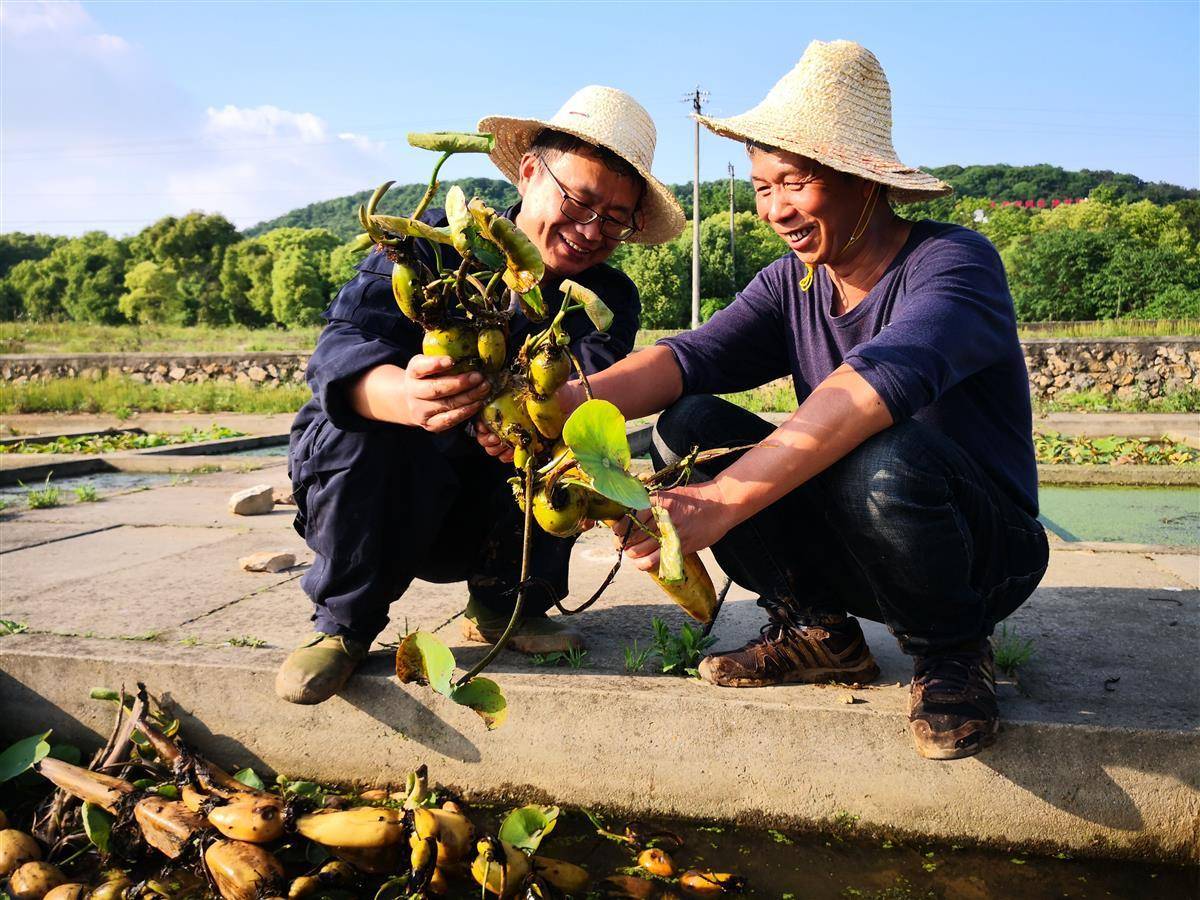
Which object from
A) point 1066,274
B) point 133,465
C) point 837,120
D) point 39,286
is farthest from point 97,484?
point 39,286

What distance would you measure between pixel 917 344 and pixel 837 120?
618 mm

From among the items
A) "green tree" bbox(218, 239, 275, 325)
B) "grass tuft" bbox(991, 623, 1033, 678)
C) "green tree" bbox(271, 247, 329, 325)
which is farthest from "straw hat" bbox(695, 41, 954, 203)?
"green tree" bbox(218, 239, 275, 325)

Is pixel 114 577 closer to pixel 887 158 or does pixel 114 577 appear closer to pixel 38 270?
pixel 887 158

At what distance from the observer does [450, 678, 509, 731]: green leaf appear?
143cm

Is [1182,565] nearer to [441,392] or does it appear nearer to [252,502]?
[441,392]

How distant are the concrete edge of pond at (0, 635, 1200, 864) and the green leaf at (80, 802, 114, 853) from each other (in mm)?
357

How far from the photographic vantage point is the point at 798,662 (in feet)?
6.49

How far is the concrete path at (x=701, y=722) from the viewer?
1716 mm

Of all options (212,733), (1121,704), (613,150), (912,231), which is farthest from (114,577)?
(1121,704)

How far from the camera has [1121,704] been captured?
1.83m

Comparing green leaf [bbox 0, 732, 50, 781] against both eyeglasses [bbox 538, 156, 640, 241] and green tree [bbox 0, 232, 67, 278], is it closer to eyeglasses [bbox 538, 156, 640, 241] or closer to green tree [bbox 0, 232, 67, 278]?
eyeglasses [bbox 538, 156, 640, 241]

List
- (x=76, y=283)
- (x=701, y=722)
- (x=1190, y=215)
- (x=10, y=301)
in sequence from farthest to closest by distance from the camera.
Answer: (x=10, y=301), (x=76, y=283), (x=1190, y=215), (x=701, y=722)

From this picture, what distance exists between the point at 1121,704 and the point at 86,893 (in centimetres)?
197

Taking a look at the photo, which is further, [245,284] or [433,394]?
[245,284]
